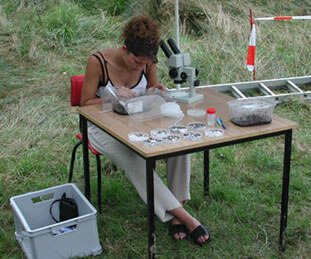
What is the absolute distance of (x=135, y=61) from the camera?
100 inches

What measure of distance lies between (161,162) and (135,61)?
3.99ft

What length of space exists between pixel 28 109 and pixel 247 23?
10.9 ft

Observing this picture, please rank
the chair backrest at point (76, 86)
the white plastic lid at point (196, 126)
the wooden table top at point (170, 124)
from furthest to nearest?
the chair backrest at point (76, 86) < the white plastic lid at point (196, 126) < the wooden table top at point (170, 124)

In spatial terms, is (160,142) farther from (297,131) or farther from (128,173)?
(297,131)

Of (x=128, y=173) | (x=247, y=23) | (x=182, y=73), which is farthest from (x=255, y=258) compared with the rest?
(x=247, y=23)

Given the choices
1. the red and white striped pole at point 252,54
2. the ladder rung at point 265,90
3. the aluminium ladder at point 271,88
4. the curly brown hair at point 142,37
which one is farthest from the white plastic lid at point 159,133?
the red and white striped pole at point 252,54

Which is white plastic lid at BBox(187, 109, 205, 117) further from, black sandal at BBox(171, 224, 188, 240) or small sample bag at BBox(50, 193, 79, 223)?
small sample bag at BBox(50, 193, 79, 223)

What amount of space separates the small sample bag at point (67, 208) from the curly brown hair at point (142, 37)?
0.92 m

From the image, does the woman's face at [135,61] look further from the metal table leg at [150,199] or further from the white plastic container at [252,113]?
the metal table leg at [150,199]

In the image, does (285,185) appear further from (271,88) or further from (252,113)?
(271,88)

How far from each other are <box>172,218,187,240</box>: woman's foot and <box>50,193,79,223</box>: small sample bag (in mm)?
558

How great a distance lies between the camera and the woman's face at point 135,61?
2.52m

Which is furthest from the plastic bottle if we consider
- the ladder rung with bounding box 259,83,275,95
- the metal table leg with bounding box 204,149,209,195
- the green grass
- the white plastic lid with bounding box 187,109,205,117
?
the ladder rung with bounding box 259,83,275,95

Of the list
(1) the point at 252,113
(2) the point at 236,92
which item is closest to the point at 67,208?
(1) the point at 252,113
